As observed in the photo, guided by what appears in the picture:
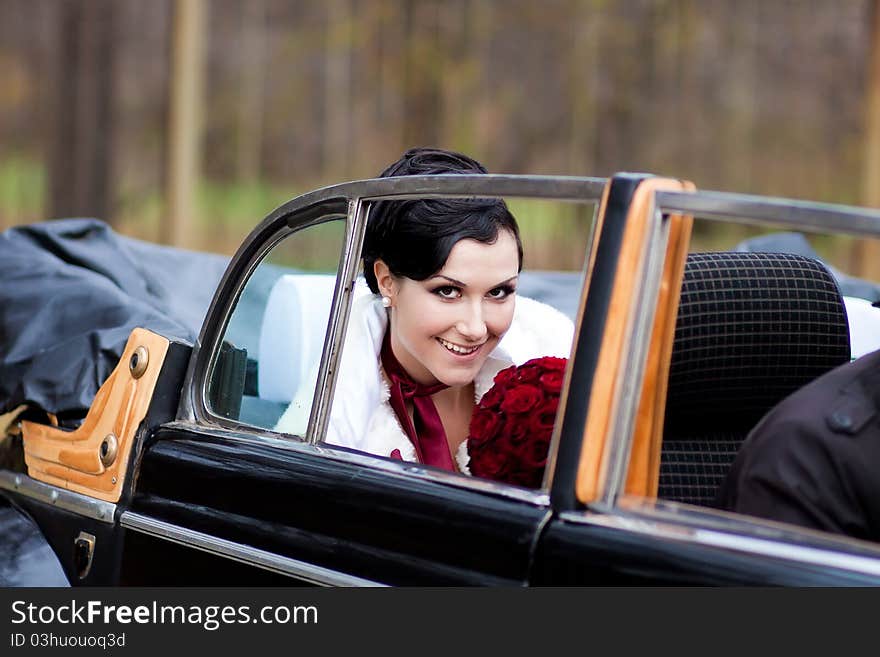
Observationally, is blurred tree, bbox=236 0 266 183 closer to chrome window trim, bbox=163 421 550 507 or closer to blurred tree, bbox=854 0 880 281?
blurred tree, bbox=854 0 880 281

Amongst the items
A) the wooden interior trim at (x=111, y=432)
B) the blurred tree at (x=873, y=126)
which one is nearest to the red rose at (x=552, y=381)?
the wooden interior trim at (x=111, y=432)

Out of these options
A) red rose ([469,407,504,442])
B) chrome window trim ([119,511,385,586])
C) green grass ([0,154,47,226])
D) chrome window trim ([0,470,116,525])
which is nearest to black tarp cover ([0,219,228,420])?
chrome window trim ([0,470,116,525])

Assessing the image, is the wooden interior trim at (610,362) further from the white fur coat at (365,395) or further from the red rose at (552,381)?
the white fur coat at (365,395)

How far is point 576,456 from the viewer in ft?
5.27

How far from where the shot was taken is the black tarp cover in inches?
125

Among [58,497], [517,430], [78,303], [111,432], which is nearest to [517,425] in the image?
[517,430]

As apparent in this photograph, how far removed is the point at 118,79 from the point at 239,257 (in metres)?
5.97

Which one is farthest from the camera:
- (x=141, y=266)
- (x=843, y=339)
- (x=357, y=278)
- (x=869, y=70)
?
(x=869, y=70)

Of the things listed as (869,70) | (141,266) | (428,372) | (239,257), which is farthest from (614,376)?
(869,70)

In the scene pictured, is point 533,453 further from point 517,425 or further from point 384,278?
point 384,278

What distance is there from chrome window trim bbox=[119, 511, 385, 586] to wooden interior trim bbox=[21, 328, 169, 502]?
124 mm

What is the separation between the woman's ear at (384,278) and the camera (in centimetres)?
228

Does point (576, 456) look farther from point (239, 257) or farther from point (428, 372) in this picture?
point (239, 257)

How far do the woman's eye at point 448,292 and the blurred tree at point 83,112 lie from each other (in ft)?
19.7
